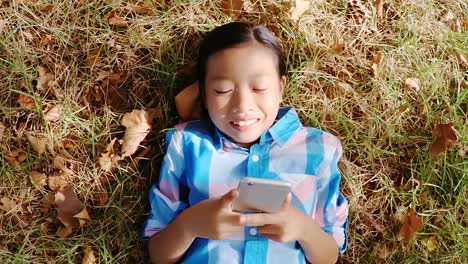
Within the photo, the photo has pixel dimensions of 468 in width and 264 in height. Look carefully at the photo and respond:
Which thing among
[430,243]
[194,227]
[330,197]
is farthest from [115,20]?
[430,243]

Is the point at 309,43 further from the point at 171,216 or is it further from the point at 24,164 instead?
the point at 24,164

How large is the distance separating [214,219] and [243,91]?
0.58 meters

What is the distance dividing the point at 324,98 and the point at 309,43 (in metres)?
0.30

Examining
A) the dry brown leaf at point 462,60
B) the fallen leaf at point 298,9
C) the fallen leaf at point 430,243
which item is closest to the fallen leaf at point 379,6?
the fallen leaf at point 298,9

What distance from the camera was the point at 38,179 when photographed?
9.84ft

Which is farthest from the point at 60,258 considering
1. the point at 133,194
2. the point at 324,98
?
the point at 324,98

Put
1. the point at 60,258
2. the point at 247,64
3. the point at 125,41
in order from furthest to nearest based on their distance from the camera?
the point at 125,41 < the point at 60,258 < the point at 247,64

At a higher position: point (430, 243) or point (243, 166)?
point (243, 166)

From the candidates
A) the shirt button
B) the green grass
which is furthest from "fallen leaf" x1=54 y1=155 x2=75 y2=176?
the shirt button

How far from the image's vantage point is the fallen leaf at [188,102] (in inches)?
120

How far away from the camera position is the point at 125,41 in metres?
3.14

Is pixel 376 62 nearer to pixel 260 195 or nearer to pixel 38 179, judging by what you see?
pixel 260 195

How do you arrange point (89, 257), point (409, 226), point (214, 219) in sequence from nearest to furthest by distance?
point (214, 219)
point (89, 257)
point (409, 226)

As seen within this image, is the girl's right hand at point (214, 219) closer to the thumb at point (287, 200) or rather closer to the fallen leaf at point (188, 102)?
the thumb at point (287, 200)
